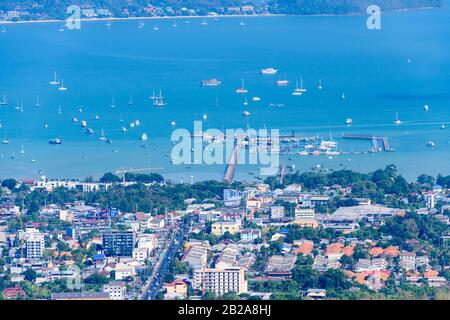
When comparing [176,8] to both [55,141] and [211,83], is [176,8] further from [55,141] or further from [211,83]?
[55,141]

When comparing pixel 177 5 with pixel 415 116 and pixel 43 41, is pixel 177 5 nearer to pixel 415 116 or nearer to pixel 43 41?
pixel 43 41

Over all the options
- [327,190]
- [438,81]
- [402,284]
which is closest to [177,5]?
[438,81]

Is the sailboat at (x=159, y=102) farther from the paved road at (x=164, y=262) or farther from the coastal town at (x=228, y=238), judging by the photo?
the paved road at (x=164, y=262)

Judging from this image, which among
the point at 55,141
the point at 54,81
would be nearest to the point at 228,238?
the point at 55,141

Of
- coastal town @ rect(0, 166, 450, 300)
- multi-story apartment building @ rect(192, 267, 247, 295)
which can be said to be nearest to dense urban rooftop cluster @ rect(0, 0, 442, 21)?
coastal town @ rect(0, 166, 450, 300)

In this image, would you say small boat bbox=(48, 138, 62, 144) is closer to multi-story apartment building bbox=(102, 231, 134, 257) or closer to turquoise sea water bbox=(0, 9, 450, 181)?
turquoise sea water bbox=(0, 9, 450, 181)

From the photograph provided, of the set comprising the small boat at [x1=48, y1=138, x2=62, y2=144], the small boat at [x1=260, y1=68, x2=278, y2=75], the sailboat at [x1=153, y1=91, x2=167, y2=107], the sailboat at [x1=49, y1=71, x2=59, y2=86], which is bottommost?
the small boat at [x1=48, y1=138, x2=62, y2=144]

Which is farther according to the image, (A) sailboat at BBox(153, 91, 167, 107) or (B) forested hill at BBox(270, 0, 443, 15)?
(B) forested hill at BBox(270, 0, 443, 15)
